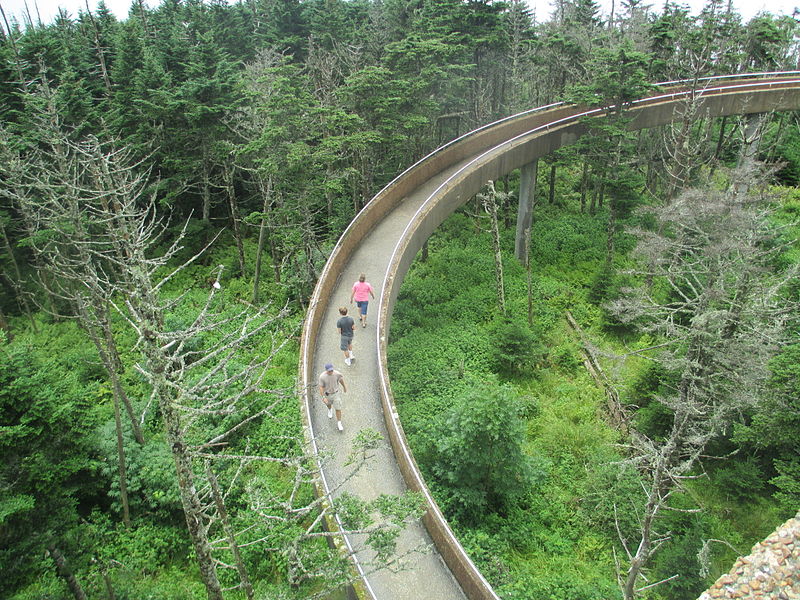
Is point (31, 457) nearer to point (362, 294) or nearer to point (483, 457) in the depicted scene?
point (362, 294)

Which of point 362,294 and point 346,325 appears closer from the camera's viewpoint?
point 346,325

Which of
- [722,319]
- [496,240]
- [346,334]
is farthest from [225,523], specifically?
[496,240]

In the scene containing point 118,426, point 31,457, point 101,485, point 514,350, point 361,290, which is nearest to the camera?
point 31,457

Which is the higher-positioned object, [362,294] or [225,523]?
[362,294]

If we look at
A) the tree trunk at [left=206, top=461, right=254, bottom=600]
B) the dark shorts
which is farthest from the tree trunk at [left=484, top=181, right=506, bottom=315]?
the tree trunk at [left=206, top=461, right=254, bottom=600]

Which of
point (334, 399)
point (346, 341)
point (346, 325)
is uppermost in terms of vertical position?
point (346, 325)

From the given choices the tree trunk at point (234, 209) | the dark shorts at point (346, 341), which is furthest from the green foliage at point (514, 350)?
the tree trunk at point (234, 209)

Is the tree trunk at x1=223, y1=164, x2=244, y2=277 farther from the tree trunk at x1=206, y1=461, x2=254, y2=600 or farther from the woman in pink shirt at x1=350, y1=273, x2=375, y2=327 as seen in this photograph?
the tree trunk at x1=206, y1=461, x2=254, y2=600

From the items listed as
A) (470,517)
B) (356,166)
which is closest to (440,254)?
(356,166)

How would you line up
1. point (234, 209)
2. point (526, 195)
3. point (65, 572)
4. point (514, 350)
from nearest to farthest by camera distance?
point (65, 572) → point (514, 350) → point (234, 209) → point (526, 195)
